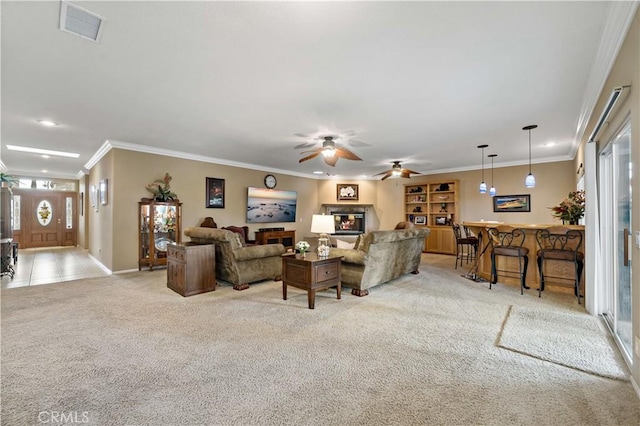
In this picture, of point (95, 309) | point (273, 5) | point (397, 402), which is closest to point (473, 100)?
point (273, 5)

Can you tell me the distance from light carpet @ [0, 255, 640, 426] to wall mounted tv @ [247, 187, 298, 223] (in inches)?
174

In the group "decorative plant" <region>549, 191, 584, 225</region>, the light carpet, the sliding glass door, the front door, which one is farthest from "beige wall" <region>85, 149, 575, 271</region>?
the sliding glass door

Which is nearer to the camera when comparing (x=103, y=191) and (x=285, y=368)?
(x=285, y=368)

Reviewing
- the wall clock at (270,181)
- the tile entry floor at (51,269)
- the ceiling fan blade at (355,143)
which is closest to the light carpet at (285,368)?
the tile entry floor at (51,269)

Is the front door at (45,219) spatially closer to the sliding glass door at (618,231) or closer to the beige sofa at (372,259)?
the beige sofa at (372,259)

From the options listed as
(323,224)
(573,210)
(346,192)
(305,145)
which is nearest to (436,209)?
(346,192)

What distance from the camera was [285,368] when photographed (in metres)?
2.27

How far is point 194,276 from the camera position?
168 inches

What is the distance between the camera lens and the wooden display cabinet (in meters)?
8.72

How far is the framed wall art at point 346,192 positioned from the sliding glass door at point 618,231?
288 inches

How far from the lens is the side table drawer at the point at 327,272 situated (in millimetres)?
3799

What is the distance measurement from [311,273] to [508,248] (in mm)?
3150

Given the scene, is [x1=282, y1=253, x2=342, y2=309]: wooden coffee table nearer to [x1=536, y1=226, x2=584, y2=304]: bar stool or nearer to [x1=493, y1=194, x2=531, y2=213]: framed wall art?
[x1=536, y1=226, x2=584, y2=304]: bar stool

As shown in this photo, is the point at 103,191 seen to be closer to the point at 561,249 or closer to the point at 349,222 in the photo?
the point at 349,222
